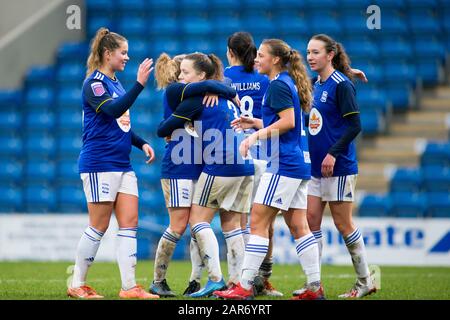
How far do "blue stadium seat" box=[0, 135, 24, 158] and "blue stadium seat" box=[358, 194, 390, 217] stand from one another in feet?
21.5

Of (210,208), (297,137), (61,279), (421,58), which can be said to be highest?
(421,58)

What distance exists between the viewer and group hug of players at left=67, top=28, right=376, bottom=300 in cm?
667

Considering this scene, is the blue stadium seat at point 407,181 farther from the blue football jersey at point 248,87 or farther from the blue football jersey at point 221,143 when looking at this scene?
the blue football jersey at point 221,143

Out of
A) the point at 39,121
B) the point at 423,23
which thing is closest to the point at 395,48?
the point at 423,23

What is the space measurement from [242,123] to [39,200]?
29.4ft

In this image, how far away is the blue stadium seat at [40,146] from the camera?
16.0 meters

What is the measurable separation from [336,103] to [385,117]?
907 cm

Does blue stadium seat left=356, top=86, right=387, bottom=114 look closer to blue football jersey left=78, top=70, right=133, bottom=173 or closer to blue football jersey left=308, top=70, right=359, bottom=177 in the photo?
blue football jersey left=308, top=70, right=359, bottom=177

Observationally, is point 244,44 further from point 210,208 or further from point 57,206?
point 57,206

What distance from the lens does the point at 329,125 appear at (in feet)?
24.0

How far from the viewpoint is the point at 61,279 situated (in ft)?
30.1

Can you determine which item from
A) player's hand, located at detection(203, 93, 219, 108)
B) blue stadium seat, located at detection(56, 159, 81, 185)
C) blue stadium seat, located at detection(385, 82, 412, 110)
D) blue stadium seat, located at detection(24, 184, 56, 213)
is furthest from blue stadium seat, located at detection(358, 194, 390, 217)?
player's hand, located at detection(203, 93, 219, 108)
